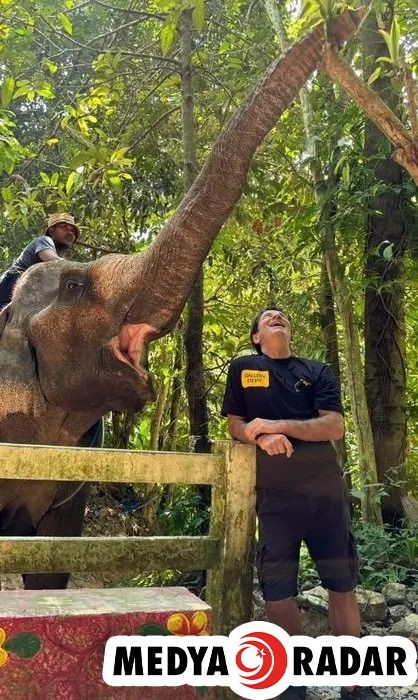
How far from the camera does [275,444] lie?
304 cm

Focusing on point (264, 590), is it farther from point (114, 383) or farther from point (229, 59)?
point (229, 59)

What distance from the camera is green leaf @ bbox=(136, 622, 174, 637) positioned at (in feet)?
6.98

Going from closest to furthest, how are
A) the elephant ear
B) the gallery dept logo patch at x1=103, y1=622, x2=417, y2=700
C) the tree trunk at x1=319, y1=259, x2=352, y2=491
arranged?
the gallery dept logo patch at x1=103, y1=622, x2=417, y2=700 → the elephant ear → the tree trunk at x1=319, y1=259, x2=352, y2=491

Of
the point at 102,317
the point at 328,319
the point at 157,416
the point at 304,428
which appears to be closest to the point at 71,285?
the point at 102,317

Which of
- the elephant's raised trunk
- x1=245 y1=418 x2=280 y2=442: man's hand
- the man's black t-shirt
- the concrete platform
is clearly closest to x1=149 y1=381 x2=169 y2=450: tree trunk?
the man's black t-shirt

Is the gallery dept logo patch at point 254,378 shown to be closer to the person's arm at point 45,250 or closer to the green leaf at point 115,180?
the person's arm at point 45,250

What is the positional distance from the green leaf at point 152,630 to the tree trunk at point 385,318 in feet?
13.1

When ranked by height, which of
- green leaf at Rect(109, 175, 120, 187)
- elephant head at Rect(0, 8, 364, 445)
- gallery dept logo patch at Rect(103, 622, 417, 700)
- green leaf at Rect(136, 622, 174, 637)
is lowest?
gallery dept logo patch at Rect(103, 622, 417, 700)

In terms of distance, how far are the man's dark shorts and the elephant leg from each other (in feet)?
4.47

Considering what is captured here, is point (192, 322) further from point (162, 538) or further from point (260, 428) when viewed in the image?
point (162, 538)

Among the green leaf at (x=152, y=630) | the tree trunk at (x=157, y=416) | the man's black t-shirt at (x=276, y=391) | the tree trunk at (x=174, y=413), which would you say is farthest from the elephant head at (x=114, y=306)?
the tree trunk at (x=157, y=416)

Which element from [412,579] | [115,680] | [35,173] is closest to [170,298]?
[115,680]

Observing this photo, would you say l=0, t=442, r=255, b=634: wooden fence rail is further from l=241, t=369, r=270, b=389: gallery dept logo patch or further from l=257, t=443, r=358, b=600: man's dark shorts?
l=241, t=369, r=270, b=389: gallery dept logo patch

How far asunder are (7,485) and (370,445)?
3.03 meters
